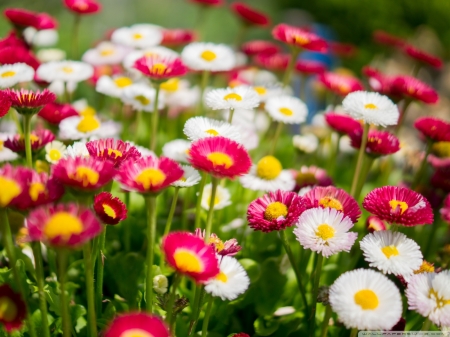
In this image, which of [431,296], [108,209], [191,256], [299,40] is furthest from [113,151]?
[299,40]

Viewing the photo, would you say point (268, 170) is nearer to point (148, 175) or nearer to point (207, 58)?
point (207, 58)

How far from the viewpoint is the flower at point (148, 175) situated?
56 cm

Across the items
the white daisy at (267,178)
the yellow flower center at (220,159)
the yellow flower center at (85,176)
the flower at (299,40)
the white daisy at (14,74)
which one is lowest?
the white daisy at (267,178)

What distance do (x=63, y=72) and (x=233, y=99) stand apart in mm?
398

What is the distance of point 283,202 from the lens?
73 centimetres

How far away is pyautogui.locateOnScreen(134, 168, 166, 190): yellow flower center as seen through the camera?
1.84 ft

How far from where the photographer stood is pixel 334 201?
72cm

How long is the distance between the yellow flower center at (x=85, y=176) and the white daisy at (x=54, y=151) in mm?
304

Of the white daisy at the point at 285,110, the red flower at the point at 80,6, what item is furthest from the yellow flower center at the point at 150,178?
the red flower at the point at 80,6

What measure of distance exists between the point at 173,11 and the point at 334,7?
1208 millimetres

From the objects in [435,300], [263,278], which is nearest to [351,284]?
[435,300]

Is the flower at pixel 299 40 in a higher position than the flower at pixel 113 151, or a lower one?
higher

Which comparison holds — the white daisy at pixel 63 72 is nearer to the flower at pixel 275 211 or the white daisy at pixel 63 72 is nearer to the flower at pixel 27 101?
the flower at pixel 27 101

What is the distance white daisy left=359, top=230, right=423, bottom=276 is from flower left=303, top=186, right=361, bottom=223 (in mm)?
46
